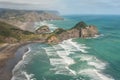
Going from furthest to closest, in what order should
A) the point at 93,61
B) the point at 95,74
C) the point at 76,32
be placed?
1. the point at 76,32
2. the point at 93,61
3. the point at 95,74

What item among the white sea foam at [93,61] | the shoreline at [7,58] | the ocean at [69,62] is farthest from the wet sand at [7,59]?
the white sea foam at [93,61]

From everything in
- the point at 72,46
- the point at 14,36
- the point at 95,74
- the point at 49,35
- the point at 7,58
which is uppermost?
the point at 14,36

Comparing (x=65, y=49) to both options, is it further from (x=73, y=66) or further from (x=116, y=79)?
(x=116, y=79)

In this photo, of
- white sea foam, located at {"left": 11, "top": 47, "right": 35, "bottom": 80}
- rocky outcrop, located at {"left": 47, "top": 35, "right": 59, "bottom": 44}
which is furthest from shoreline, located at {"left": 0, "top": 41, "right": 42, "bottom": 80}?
rocky outcrop, located at {"left": 47, "top": 35, "right": 59, "bottom": 44}

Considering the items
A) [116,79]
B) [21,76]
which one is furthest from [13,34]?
[116,79]

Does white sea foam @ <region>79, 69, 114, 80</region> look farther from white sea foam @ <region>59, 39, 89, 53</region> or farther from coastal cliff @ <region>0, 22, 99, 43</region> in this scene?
coastal cliff @ <region>0, 22, 99, 43</region>

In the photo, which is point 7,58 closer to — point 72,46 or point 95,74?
point 95,74

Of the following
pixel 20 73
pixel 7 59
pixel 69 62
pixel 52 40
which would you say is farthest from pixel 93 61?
pixel 52 40

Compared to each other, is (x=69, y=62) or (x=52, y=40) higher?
(x=52, y=40)
